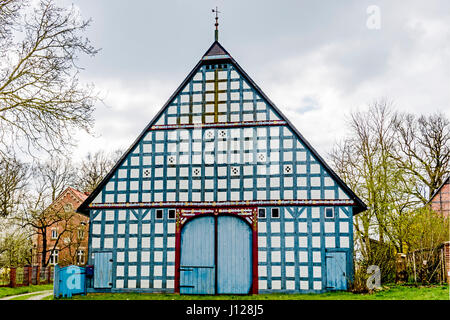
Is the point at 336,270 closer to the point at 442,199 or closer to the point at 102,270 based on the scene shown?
the point at 102,270

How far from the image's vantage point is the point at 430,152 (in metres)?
33.1

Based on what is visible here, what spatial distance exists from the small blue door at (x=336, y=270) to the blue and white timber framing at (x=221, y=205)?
37 mm

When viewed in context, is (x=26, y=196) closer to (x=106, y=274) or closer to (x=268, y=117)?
(x=106, y=274)

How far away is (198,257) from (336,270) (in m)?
5.32

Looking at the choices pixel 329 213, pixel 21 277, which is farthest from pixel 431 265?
pixel 21 277

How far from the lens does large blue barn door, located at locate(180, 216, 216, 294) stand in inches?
734

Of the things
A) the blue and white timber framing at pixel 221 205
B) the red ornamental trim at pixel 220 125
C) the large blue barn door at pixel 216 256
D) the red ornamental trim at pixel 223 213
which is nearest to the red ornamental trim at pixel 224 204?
the blue and white timber framing at pixel 221 205

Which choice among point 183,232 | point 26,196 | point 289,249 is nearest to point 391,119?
point 289,249

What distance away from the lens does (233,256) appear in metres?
18.9

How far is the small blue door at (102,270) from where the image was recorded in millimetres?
19219

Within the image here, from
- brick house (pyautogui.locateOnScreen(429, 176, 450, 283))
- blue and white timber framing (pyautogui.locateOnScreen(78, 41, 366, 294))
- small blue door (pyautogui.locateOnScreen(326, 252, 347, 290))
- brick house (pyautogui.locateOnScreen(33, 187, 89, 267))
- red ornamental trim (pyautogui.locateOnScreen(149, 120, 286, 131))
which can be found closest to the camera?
small blue door (pyautogui.locateOnScreen(326, 252, 347, 290))

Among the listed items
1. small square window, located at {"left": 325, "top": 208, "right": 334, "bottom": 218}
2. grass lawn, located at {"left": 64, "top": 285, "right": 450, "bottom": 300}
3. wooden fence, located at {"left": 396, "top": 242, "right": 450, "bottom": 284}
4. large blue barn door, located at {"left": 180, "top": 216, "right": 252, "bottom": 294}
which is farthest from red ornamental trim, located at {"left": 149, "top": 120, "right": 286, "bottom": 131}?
wooden fence, located at {"left": 396, "top": 242, "right": 450, "bottom": 284}

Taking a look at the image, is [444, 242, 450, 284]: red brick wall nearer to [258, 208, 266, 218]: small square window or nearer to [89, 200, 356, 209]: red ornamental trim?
[89, 200, 356, 209]: red ornamental trim

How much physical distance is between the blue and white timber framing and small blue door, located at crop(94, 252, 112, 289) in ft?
0.13
